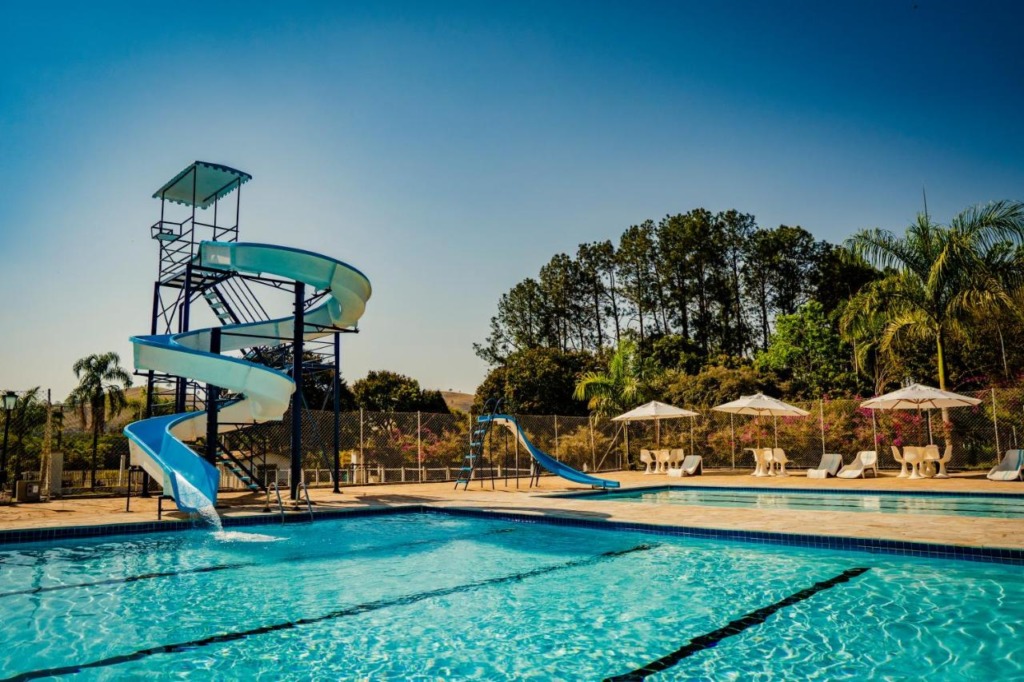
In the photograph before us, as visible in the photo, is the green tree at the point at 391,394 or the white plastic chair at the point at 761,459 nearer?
the white plastic chair at the point at 761,459

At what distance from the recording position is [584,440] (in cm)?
2122

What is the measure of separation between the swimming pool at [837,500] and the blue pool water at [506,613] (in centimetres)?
458

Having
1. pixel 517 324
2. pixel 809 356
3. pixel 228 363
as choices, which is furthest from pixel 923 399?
pixel 517 324

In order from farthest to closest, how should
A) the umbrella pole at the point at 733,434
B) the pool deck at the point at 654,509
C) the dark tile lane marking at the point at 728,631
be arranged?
the umbrella pole at the point at 733,434 → the pool deck at the point at 654,509 → the dark tile lane marking at the point at 728,631

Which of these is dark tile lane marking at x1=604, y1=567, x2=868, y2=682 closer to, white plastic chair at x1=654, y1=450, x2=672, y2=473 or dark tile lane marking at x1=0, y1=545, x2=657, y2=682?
dark tile lane marking at x1=0, y1=545, x2=657, y2=682

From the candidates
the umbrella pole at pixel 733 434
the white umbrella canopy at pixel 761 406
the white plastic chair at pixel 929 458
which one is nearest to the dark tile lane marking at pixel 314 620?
the white plastic chair at pixel 929 458

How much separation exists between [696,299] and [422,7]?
97.9 ft

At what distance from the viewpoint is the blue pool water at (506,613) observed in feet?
13.2

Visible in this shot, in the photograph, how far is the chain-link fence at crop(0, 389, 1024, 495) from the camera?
1639 cm

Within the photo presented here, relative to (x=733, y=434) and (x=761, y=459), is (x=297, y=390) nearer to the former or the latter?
(x=761, y=459)

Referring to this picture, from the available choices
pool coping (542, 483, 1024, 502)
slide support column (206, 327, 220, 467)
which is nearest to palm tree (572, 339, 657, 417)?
pool coping (542, 483, 1024, 502)

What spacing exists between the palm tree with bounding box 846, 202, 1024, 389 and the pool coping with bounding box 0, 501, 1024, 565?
11138 millimetres

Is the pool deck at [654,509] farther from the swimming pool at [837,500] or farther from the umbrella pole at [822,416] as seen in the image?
the umbrella pole at [822,416]

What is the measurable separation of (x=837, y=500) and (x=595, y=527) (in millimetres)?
6025
